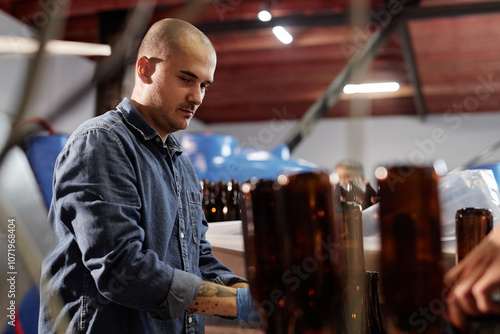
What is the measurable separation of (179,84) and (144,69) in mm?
129

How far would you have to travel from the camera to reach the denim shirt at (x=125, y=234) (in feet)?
2.88

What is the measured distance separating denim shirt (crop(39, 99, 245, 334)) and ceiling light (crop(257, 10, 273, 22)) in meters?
3.80

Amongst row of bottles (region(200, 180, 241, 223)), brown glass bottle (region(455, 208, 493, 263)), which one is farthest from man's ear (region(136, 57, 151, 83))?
brown glass bottle (region(455, 208, 493, 263))

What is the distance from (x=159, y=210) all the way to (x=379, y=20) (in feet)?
A: 13.9

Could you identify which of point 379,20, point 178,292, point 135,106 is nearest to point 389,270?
point 178,292

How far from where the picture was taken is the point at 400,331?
324mm

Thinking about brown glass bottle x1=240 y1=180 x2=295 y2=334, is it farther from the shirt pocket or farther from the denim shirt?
the shirt pocket

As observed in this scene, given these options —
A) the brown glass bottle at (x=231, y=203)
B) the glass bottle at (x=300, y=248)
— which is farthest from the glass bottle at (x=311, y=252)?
the brown glass bottle at (x=231, y=203)

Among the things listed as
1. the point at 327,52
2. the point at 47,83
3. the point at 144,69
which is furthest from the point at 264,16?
the point at 47,83

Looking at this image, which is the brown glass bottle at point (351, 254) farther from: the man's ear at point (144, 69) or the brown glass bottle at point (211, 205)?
the brown glass bottle at point (211, 205)

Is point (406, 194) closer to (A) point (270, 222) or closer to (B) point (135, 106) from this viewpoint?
(A) point (270, 222)

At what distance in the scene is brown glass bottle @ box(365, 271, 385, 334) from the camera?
0.63m

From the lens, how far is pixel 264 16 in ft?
16.1

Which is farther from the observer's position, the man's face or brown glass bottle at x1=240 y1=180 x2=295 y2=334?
the man's face
